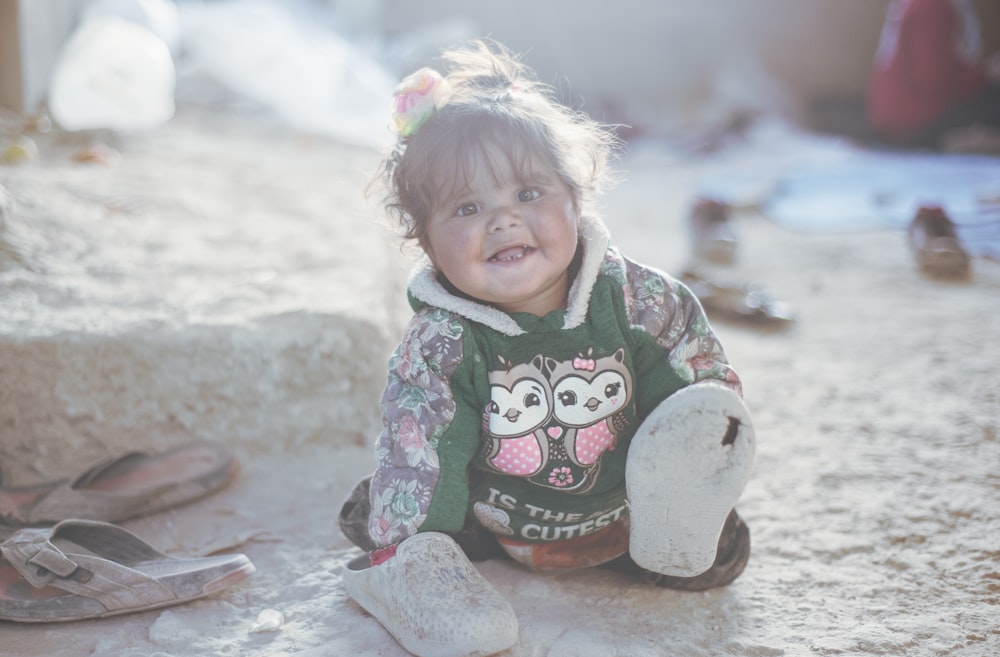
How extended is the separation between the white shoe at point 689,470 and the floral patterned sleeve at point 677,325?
152 mm

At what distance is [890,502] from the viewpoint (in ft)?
5.58

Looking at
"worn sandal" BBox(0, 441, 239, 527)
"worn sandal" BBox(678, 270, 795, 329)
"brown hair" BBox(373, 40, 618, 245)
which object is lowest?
"worn sandal" BBox(0, 441, 239, 527)

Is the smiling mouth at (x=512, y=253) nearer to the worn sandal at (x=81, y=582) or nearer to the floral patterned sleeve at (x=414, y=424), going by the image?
the floral patterned sleeve at (x=414, y=424)

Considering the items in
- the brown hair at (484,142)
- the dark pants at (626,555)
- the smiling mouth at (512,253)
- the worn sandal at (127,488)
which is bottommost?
the worn sandal at (127,488)

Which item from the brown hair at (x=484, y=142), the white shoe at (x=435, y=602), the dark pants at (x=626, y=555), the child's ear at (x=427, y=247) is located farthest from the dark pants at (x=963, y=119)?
the white shoe at (x=435, y=602)

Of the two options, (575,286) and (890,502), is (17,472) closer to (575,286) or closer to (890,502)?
(575,286)

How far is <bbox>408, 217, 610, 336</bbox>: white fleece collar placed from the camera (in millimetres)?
1390

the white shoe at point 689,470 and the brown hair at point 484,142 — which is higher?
the brown hair at point 484,142

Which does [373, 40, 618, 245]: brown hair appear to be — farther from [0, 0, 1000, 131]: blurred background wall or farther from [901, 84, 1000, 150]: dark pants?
[0, 0, 1000, 131]: blurred background wall

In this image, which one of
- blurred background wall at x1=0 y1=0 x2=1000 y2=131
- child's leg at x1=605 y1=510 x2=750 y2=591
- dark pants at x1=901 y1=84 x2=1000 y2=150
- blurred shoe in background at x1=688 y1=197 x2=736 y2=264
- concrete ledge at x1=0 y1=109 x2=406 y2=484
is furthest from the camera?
blurred background wall at x1=0 y1=0 x2=1000 y2=131

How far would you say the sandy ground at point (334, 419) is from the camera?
1336 millimetres

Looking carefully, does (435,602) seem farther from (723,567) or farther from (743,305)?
(743,305)

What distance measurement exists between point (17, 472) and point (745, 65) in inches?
251

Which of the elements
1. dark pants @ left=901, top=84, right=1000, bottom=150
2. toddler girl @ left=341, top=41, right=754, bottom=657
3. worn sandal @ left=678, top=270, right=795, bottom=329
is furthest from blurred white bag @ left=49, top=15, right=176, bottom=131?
dark pants @ left=901, top=84, right=1000, bottom=150
